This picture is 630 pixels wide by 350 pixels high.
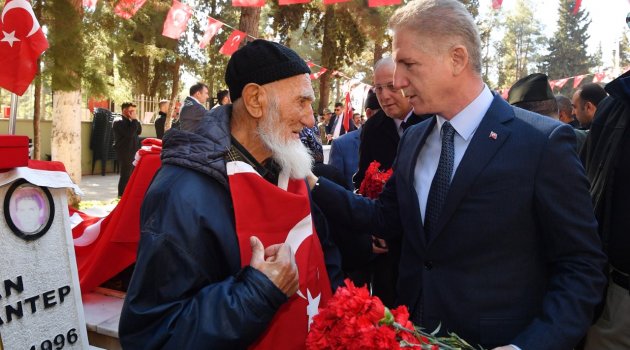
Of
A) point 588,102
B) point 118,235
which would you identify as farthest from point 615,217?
point 588,102

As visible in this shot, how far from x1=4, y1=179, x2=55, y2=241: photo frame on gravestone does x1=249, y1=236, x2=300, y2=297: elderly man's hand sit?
1.54 m

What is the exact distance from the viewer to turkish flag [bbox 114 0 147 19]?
291 inches

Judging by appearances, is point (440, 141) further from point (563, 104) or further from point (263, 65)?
point (563, 104)

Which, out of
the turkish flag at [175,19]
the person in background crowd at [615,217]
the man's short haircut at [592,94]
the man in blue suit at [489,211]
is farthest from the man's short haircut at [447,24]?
the turkish flag at [175,19]

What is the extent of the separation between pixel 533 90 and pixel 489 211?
2623 millimetres

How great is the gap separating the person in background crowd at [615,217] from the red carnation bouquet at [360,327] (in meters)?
0.97

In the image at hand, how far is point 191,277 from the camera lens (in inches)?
61.7

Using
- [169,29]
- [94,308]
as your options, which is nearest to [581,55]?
[169,29]

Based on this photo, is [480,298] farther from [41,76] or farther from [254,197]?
[41,76]

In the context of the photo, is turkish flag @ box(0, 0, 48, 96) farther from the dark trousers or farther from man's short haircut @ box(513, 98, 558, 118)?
the dark trousers

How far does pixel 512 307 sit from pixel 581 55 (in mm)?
71435

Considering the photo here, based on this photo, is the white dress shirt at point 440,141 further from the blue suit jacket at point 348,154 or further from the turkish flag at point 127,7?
the turkish flag at point 127,7

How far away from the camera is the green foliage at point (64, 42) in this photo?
684cm

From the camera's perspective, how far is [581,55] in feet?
208
